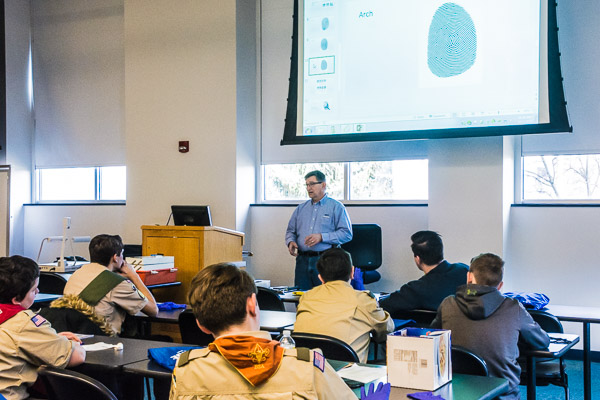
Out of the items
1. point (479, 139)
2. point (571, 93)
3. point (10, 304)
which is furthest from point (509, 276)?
point (10, 304)

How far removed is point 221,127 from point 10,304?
4.73 metres

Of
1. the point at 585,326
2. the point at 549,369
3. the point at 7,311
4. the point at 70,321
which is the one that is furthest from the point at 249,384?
the point at 585,326

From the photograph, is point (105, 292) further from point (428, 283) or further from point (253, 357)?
point (253, 357)

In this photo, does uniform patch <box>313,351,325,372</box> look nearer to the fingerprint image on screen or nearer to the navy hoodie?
the navy hoodie

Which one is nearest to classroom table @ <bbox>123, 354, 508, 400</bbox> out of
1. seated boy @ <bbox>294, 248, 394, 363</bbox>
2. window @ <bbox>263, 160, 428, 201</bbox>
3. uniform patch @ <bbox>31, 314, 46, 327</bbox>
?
uniform patch @ <bbox>31, 314, 46, 327</bbox>

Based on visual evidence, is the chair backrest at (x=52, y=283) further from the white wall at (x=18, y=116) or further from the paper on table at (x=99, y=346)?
the white wall at (x=18, y=116)

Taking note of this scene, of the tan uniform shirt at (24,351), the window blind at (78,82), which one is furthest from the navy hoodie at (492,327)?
the window blind at (78,82)

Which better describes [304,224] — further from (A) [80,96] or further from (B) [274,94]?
(A) [80,96]

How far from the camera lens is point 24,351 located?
2.69 m

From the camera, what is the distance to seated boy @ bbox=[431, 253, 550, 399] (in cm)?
298

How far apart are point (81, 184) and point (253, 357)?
7758 millimetres

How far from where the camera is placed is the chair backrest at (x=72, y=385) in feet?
7.73

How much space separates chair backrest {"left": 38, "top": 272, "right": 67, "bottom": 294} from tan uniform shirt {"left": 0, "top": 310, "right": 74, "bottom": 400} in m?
2.96

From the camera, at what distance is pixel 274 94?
755 centimetres
